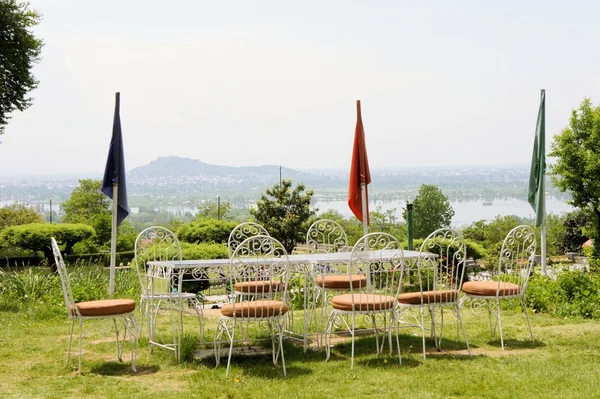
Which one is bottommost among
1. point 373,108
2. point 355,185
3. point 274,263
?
point 274,263

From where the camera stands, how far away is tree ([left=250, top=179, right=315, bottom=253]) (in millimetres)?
26141

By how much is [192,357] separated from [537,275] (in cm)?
575

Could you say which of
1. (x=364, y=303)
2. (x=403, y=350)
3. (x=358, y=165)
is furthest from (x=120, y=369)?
(x=358, y=165)

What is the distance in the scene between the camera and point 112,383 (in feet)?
17.9

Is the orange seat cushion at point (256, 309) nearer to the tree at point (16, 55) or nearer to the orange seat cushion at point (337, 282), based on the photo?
the orange seat cushion at point (337, 282)

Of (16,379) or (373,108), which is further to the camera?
(373,108)

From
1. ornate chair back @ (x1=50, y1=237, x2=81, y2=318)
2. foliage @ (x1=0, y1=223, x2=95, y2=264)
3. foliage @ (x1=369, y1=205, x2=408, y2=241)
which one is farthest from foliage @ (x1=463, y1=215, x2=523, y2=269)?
ornate chair back @ (x1=50, y1=237, x2=81, y2=318)

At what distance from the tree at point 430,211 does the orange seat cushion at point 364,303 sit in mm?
40879

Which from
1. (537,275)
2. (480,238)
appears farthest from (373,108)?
(537,275)

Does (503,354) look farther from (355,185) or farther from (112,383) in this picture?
(112,383)

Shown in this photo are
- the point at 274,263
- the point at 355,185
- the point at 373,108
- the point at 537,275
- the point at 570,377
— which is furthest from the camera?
the point at 373,108

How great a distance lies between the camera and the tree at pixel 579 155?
21531 mm

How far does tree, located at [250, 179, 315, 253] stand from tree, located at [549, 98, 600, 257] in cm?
887

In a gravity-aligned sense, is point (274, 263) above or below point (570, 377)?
above
